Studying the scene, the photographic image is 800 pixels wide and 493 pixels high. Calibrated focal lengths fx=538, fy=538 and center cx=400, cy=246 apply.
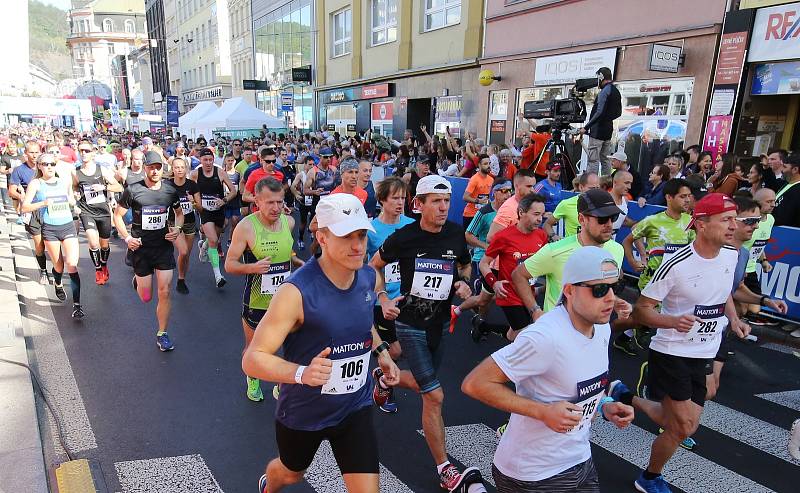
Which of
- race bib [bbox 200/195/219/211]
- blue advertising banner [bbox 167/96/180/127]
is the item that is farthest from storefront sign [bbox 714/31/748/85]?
blue advertising banner [bbox 167/96/180/127]

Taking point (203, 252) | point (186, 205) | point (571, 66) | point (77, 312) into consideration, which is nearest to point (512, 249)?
point (77, 312)

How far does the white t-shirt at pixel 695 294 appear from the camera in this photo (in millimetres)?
3373

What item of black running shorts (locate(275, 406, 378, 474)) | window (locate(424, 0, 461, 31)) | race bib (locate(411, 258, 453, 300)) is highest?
window (locate(424, 0, 461, 31))

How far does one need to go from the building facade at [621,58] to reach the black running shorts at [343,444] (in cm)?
1114

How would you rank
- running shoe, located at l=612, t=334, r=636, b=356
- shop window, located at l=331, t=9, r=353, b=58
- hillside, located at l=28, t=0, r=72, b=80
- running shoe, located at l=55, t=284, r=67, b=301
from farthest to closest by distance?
hillside, located at l=28, t=0, r=72, b=80, shop window, located at l=331, t=9, r=353, b=58, running shoe, located at l=55, t=284, r=67, b=301, running shoe, located at l=612, t=334, r=636, b=356

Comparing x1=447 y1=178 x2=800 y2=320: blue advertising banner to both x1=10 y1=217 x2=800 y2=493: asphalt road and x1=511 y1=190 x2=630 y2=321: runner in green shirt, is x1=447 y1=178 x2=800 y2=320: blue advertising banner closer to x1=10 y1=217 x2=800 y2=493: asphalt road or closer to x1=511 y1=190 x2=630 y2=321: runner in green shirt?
x1=10 y1=217 x2=800 y2=493: asphalt road

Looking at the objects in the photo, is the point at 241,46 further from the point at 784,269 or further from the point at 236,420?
the point at 236,420

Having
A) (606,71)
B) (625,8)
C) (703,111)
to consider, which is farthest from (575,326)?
(625,8)

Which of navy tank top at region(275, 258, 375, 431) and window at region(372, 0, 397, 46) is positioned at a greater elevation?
window at region(372, 0, 397, 46)

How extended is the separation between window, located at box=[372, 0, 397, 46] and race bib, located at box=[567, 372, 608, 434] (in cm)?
2339

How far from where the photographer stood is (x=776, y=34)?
389 inches

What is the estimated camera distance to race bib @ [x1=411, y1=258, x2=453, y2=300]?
396 cm

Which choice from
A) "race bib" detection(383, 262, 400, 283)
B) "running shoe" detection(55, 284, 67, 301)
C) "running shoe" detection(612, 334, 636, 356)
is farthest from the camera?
"running shoe" detection(55, 284, 67, 301)

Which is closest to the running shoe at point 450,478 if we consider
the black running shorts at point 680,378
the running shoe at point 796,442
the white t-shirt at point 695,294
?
the black running shorts at point 680,378
